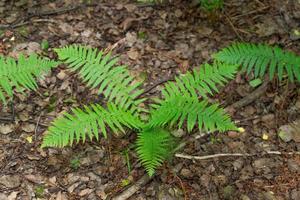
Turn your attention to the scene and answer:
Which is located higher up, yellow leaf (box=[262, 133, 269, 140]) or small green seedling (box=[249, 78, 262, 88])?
small green seedling (box=[249, 78, 262, 88])

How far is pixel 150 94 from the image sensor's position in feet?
13.3

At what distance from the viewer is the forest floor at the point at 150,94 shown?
3.40 metres

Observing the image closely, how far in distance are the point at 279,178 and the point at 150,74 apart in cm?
170

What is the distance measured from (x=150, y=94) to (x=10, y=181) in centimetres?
161

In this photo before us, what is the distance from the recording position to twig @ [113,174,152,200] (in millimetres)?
3301

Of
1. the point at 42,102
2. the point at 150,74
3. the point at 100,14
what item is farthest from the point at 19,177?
the point at 100,14

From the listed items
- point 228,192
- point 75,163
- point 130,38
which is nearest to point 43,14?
point 130,38

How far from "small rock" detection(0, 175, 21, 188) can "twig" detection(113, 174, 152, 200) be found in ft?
2.82

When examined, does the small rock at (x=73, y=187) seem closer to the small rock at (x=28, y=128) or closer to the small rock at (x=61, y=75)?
the small rock at (x=28, y=128)

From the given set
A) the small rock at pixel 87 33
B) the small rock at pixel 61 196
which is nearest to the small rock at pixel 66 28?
the small rock at pixel 87 33

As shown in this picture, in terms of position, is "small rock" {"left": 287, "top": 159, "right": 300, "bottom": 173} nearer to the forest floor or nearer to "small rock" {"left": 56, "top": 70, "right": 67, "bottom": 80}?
the forest floor

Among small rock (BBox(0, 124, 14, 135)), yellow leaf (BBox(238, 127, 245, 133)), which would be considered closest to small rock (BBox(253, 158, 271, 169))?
yellow leaf (BBox(238, 127, 245, 133))

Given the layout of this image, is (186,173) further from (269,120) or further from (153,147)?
(269,120)

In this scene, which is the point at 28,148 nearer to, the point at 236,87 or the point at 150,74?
the point at 150,74
